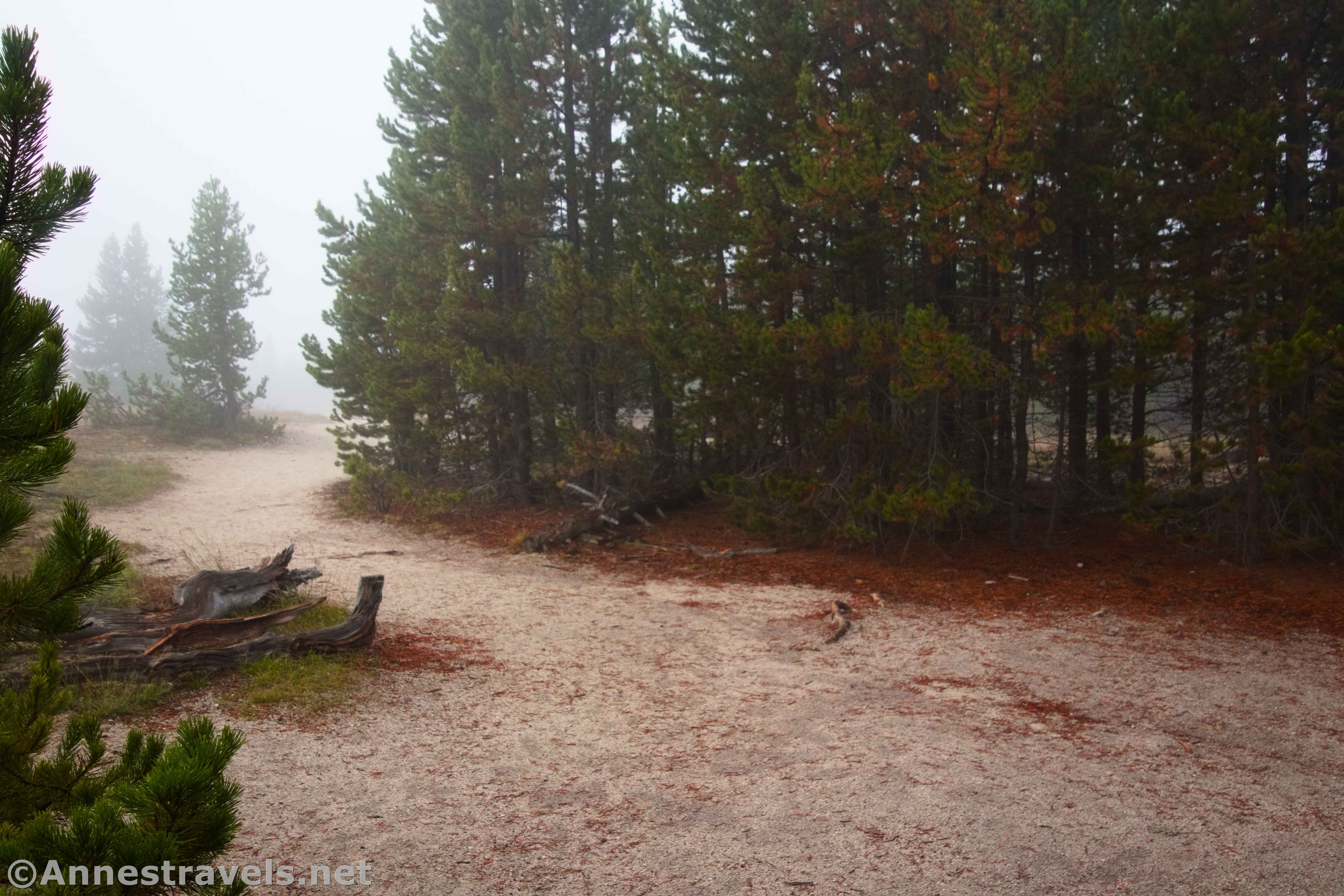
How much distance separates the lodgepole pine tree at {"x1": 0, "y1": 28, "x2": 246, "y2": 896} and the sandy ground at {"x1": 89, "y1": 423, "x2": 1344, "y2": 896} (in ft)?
4.37

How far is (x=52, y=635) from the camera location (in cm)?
276

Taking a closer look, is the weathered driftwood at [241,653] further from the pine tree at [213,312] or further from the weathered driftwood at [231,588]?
the pine tree at [213,312]

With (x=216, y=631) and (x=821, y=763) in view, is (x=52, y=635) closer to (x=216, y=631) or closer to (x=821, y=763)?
(x=821, y=763)

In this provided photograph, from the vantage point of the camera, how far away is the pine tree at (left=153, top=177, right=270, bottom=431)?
29891 millimetres

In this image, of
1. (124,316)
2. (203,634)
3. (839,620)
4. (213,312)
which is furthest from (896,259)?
(124,316)

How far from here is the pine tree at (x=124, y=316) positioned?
169 feet

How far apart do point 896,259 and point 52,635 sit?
38.9 feet

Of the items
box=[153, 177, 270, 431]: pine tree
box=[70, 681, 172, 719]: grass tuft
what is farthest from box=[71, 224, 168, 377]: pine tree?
box=[70, 681, 172, 719]: grass tuft

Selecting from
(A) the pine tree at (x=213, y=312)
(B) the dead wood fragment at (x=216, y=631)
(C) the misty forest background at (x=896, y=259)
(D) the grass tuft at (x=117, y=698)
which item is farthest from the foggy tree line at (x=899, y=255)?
(A) the pine tree at (x=213, y=312)

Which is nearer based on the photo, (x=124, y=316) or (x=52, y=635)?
(x=52, y=635)

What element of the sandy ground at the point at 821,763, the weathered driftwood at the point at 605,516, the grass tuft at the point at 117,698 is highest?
the weathered driftwood at the point at 605,516

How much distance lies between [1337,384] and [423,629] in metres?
9.46

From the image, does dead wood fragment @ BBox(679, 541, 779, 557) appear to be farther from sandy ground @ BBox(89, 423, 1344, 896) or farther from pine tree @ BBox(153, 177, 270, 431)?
pine tree @ BBox(153, 177, 270, 431)

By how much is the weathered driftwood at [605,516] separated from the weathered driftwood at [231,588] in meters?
4.60
